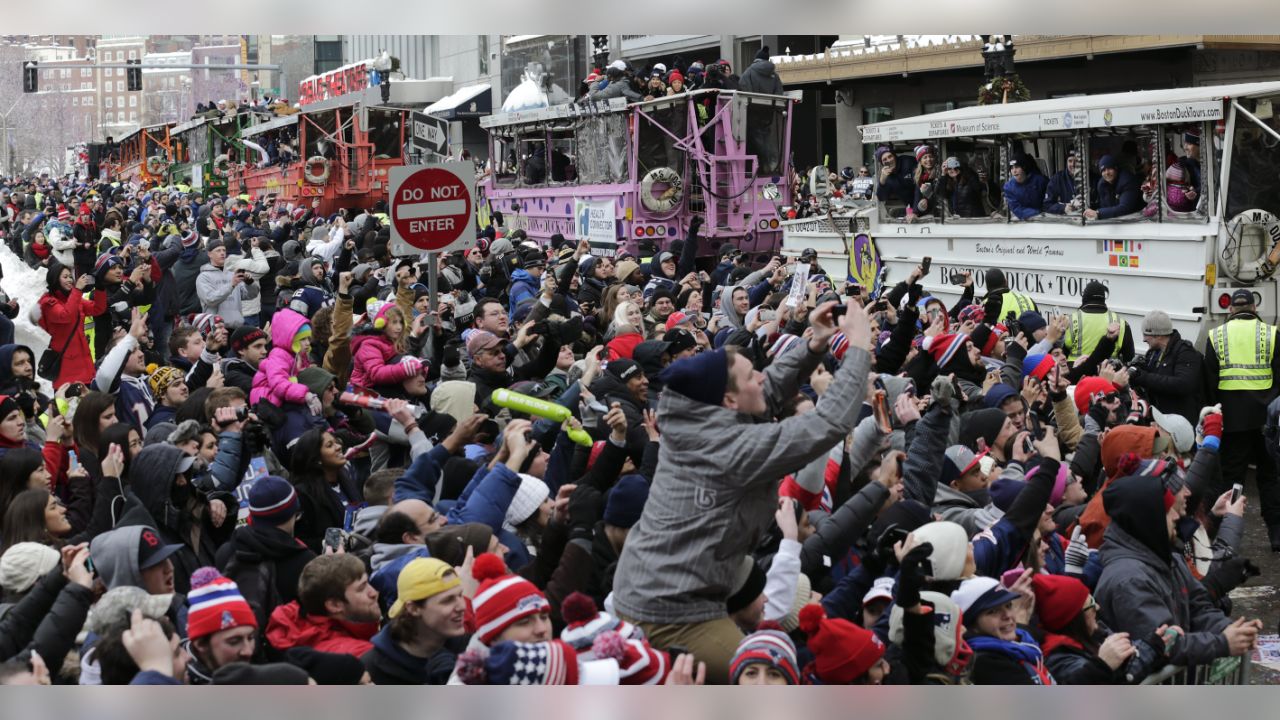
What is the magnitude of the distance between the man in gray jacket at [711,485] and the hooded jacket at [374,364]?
15.7 feet

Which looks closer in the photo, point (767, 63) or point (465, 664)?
point (465, 664)

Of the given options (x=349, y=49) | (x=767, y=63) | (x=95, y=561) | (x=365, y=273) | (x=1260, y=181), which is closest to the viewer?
(x=95, y=561)

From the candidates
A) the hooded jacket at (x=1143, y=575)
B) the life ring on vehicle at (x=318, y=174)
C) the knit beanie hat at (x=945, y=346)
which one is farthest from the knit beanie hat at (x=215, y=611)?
the life ring on vehicle at (x=318, y=174)

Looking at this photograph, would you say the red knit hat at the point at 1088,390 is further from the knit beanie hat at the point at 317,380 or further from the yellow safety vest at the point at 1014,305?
the knit beanie hat at the point at 317,380

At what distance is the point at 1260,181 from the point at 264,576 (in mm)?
9720

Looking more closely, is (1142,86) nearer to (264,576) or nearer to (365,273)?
(365,273)

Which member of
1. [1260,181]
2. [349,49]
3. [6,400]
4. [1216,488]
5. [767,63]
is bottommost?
[1216,488]

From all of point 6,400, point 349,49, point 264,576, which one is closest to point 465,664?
point 264,576

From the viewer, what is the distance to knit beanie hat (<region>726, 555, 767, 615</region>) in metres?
4.62

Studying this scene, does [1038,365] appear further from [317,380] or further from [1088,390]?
[317,380]

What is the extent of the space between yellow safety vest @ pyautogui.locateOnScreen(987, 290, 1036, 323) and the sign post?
5.83 meters

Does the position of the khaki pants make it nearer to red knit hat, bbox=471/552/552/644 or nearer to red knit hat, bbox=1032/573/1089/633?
red knit hat, bbox=471/552/552/644

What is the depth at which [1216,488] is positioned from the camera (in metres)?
10.6
